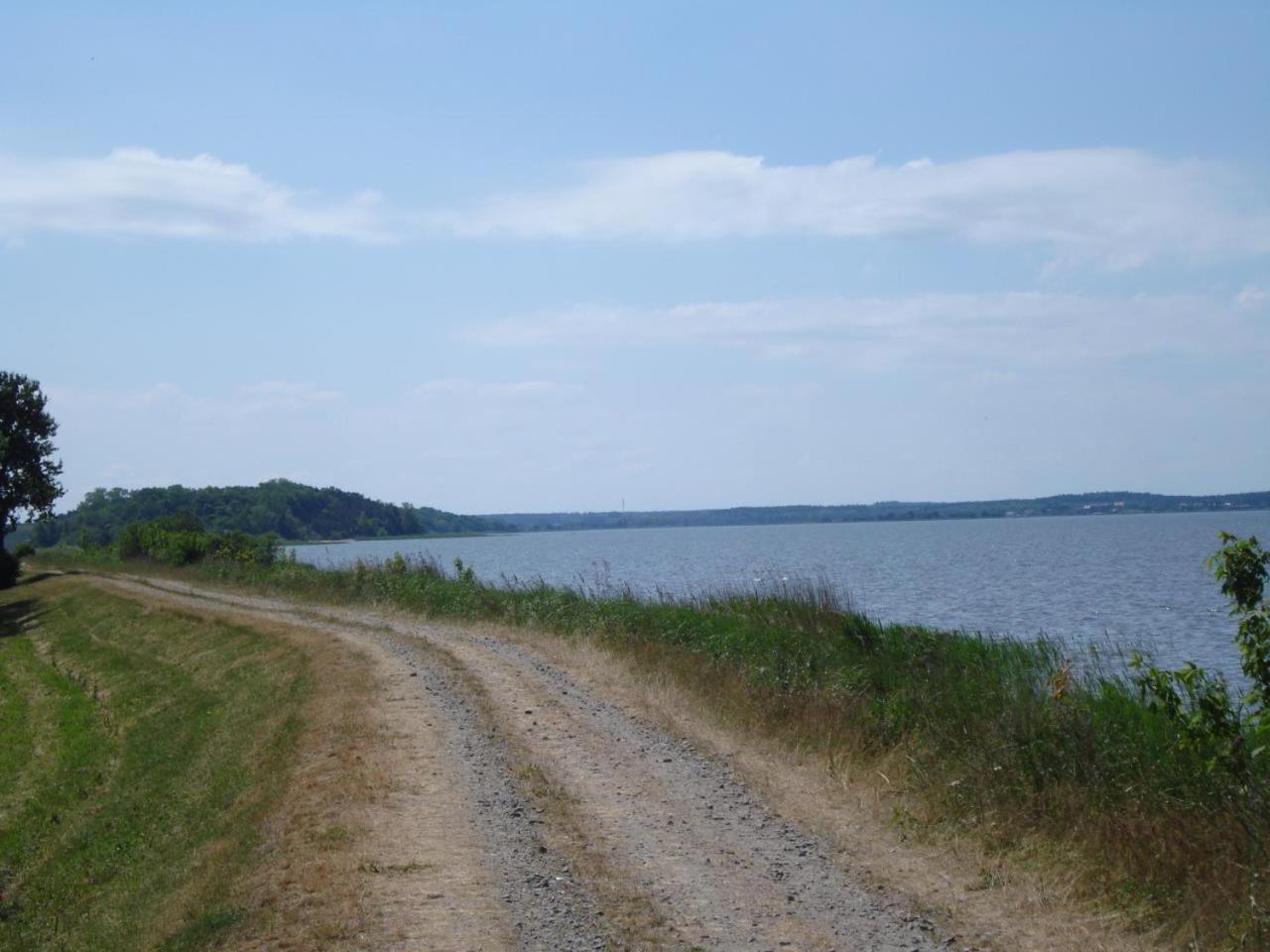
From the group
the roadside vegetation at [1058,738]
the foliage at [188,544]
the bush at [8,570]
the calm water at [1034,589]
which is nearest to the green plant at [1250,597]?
the roadside vegetation at [1058,738]

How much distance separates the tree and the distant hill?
4388 centimetres

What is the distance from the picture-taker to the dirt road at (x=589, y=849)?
7363mm

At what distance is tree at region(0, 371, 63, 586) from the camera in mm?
59250

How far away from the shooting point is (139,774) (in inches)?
719

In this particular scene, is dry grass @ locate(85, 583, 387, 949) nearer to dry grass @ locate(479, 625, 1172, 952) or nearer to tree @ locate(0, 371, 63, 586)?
dry grass @ locate(479, 625, 1172, 952)

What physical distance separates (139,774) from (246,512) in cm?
11228

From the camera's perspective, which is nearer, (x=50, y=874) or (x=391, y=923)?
(x=391, y=923)

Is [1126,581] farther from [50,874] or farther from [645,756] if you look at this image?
[50,874]

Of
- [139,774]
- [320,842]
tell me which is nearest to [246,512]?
[139,774]

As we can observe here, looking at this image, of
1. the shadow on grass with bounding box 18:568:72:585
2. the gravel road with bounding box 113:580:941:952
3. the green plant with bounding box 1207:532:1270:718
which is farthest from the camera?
the shadow on grass with bounding box 18:568:72:585

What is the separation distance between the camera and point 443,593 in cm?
3014

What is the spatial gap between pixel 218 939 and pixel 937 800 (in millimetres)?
5953

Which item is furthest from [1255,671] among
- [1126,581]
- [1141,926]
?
[1126,581]

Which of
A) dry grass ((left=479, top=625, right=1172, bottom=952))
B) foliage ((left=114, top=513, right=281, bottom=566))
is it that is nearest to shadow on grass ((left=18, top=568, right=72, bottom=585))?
foliage ((left=114, top=513, right=281, bottom=566))
